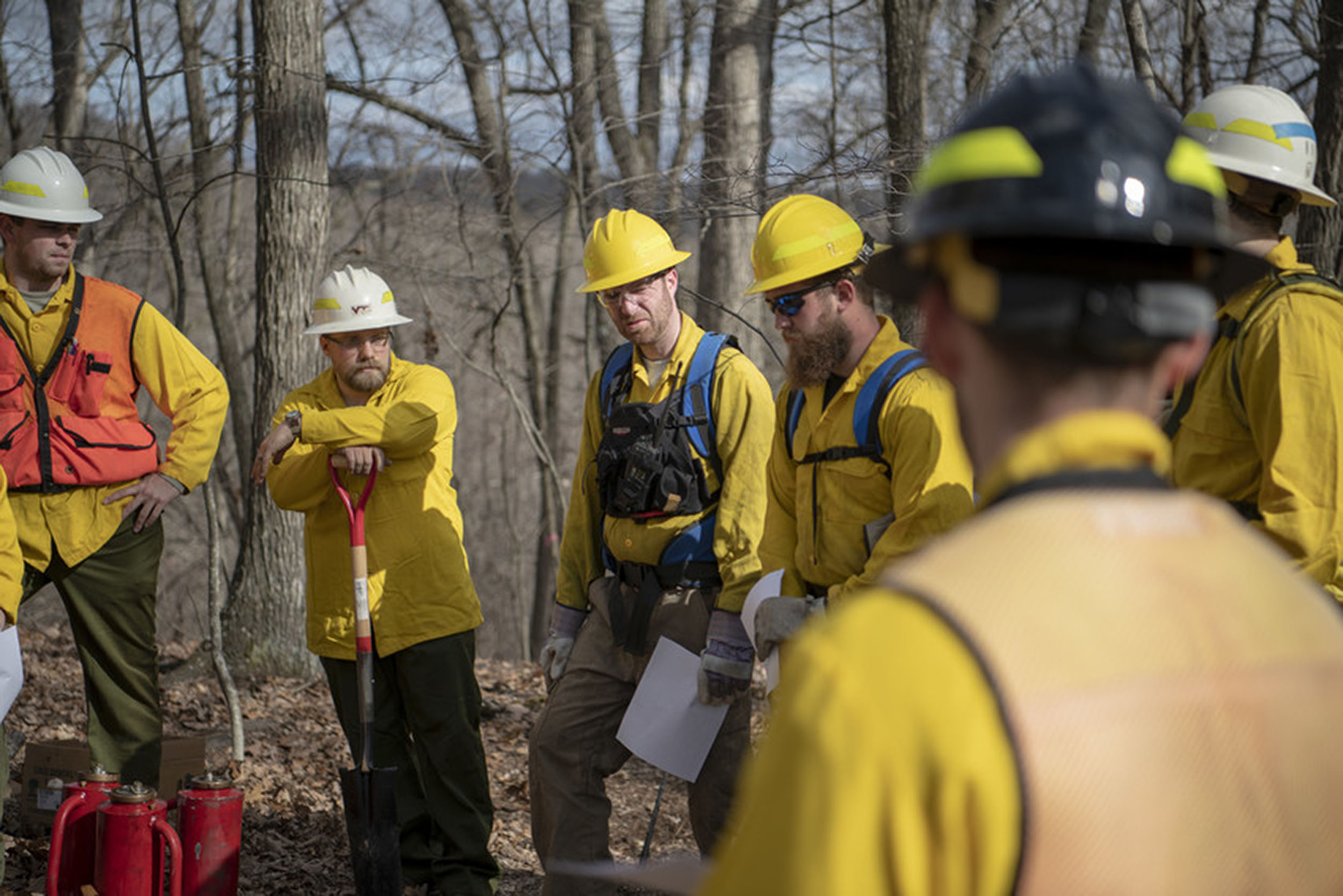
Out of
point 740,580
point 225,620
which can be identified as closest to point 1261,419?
point 740,580

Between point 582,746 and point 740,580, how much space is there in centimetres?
89

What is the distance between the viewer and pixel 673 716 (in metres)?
4.62

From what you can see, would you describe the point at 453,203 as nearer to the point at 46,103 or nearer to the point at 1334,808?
the point at 46,103

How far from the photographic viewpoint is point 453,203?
48.0 feet

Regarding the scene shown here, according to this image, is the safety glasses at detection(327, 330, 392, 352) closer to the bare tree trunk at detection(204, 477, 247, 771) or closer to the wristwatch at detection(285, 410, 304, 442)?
the wristwatch at detection(285, 410, 304, 442)

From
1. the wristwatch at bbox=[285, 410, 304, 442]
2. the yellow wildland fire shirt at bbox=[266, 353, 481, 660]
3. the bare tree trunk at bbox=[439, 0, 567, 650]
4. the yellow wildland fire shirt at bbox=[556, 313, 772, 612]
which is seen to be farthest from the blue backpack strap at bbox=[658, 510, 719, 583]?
the bare tree trunk at bbox=[439, 0, 567, 650]

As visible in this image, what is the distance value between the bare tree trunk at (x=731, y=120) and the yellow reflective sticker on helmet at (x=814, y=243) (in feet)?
16.2

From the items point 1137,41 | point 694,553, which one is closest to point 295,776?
point 694,553

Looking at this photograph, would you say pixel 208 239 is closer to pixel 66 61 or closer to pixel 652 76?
pixel 66 61

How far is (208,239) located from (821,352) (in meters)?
12.9

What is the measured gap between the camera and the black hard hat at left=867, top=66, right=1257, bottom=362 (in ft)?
3.87

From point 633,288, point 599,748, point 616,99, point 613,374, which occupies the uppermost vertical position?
point 616,99

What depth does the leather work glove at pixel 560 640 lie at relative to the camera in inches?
201

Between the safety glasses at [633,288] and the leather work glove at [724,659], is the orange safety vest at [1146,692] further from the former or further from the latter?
the safety glasses at [633,288]
